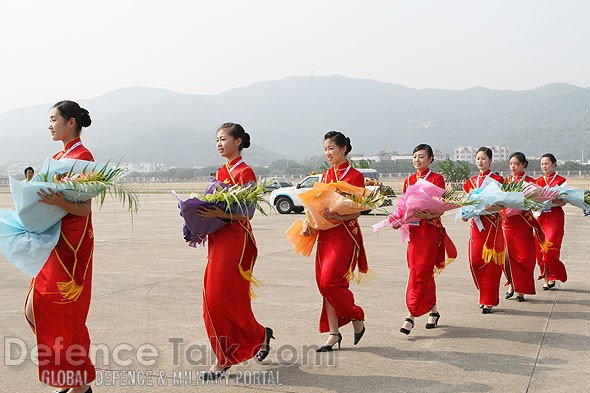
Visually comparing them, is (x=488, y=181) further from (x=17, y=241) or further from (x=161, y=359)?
(x=17, y=241)

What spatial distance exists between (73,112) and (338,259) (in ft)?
7.77

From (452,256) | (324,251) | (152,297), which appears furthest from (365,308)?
(152,297)

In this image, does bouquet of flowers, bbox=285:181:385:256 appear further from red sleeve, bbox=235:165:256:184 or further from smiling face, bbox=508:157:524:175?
smiling face, bbox=508:157:524:175

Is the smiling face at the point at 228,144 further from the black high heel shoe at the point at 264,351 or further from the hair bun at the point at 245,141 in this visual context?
the black high heel shoe at the point at 264,351

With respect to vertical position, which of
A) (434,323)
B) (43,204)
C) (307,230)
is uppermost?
(43,204)

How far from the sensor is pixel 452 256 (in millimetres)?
6766

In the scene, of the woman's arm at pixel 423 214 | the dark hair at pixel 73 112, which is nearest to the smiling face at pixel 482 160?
the woman's arm at pixel 423 214

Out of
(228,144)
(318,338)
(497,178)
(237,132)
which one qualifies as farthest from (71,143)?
(497,178)

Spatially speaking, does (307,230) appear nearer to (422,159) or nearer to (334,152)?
(334,152)

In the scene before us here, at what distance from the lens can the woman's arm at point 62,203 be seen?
13.8 feet

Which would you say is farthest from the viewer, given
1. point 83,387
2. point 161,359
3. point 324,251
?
point 324,251

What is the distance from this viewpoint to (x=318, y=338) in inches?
238

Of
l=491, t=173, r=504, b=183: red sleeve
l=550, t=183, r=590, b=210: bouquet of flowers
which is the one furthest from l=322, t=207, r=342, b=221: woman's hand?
l=550, t=183, r=590, b=210: bouquet of flowers

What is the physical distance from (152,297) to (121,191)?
12.3 feet
